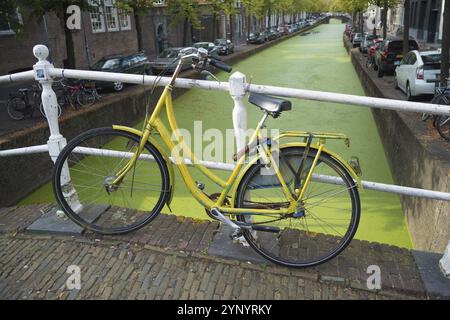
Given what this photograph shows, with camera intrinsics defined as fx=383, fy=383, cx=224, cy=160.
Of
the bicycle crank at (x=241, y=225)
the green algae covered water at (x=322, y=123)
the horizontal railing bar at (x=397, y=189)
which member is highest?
the horizontal railing bar at (x=397, y=189)

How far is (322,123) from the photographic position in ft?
35.7

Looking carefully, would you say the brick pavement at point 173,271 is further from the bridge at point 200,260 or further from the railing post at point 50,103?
the railing post at point 50,103

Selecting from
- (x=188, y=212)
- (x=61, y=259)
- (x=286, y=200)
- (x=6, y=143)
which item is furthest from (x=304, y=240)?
(x=6, y=143)

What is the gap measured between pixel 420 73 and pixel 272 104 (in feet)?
30.0

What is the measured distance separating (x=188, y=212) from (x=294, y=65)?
760 inches

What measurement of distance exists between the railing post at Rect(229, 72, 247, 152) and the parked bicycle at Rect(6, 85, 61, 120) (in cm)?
800

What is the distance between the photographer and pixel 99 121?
393 inches

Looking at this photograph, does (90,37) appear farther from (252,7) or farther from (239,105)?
(239,105)

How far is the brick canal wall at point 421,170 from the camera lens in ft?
14.1

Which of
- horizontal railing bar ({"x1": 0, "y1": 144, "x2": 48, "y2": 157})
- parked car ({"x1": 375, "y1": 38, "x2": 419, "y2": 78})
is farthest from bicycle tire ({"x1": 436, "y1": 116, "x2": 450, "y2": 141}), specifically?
parked car ({"x1": 375, "y1": 38, "x2": 419, "y2": 78})

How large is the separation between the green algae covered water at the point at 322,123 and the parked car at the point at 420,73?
52.2 inches

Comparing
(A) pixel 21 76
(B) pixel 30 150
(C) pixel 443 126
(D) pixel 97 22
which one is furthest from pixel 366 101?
(D) pixel 97 22

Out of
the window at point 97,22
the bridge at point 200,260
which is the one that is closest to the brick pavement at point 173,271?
the bridge at point 200,260

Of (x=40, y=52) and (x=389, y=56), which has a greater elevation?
(x=40, y=52)
